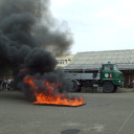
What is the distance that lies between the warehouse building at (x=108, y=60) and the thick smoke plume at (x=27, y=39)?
9.49 meters

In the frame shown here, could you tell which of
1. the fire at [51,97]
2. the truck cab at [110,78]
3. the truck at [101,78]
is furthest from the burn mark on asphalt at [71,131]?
the truck cab at [110,78]

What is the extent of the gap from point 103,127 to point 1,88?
16.0m

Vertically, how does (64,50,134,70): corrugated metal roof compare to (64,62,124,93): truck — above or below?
above

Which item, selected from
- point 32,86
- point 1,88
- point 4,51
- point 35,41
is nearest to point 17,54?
point 4,51

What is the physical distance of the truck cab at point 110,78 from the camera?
16625 millimetres

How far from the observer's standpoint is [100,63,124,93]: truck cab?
655 inches

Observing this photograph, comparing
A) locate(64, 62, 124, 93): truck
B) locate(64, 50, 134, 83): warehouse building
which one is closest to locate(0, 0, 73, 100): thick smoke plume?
locate(64, 62, 124, 93): truck

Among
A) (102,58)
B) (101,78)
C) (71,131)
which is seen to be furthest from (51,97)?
(102,58)

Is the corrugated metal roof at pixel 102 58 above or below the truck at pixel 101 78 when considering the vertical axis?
above

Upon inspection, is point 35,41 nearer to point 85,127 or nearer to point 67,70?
point 67,70

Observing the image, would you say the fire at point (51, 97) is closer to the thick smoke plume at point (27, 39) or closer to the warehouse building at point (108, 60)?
the thick smoke plume at point (27, 39)

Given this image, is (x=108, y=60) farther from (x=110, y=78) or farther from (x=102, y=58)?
(x=110, y=78)

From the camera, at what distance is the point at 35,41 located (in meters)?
12.5

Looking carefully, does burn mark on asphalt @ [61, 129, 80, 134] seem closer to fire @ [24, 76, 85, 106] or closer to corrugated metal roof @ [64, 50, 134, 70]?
fire @ [24, 76, 85, 106]
